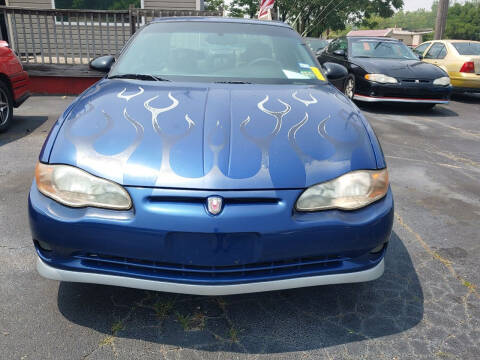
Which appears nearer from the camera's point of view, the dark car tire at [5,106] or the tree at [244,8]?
the dark car tire at [5,106]

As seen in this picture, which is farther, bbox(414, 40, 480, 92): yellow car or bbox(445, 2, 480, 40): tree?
bbox(445, 2, 480, 40): tree

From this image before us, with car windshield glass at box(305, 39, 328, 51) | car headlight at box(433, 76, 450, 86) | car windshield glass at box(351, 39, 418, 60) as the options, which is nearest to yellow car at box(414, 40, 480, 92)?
car windshield glass at box(351, 39, 418, 60)

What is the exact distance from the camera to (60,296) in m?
2.32

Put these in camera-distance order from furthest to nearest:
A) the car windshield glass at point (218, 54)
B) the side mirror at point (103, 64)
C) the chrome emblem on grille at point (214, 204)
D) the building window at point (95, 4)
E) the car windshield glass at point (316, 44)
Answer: the car windshield glass at point (316, 44) → the building window at point (95, 4) → the side mirror at point (103, 64) → the car windshield glass at point (218, 54) → the chrome emblem on grille at point (214, 204)

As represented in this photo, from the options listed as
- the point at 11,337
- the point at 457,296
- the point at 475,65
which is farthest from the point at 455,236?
the point at 475,65

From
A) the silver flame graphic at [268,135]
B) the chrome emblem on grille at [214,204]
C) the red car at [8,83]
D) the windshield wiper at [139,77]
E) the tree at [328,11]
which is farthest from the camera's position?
the tree at [328,11]

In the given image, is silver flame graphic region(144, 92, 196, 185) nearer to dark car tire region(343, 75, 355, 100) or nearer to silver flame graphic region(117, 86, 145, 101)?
silver flame graphic region(117, 86, 145, 101)

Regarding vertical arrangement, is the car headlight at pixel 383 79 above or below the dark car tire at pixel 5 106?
above

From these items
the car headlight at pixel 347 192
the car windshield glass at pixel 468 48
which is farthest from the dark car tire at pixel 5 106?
the car windshield glass at pixel 468 48

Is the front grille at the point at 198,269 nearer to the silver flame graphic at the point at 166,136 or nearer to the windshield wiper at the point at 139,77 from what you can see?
the silver flame graphic at the point at 166,136

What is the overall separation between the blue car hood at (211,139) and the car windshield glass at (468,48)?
9.64 metres

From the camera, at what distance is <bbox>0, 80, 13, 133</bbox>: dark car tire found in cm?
579

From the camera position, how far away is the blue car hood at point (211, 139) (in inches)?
73.7

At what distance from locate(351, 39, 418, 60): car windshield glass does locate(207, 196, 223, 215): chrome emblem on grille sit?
821cm
